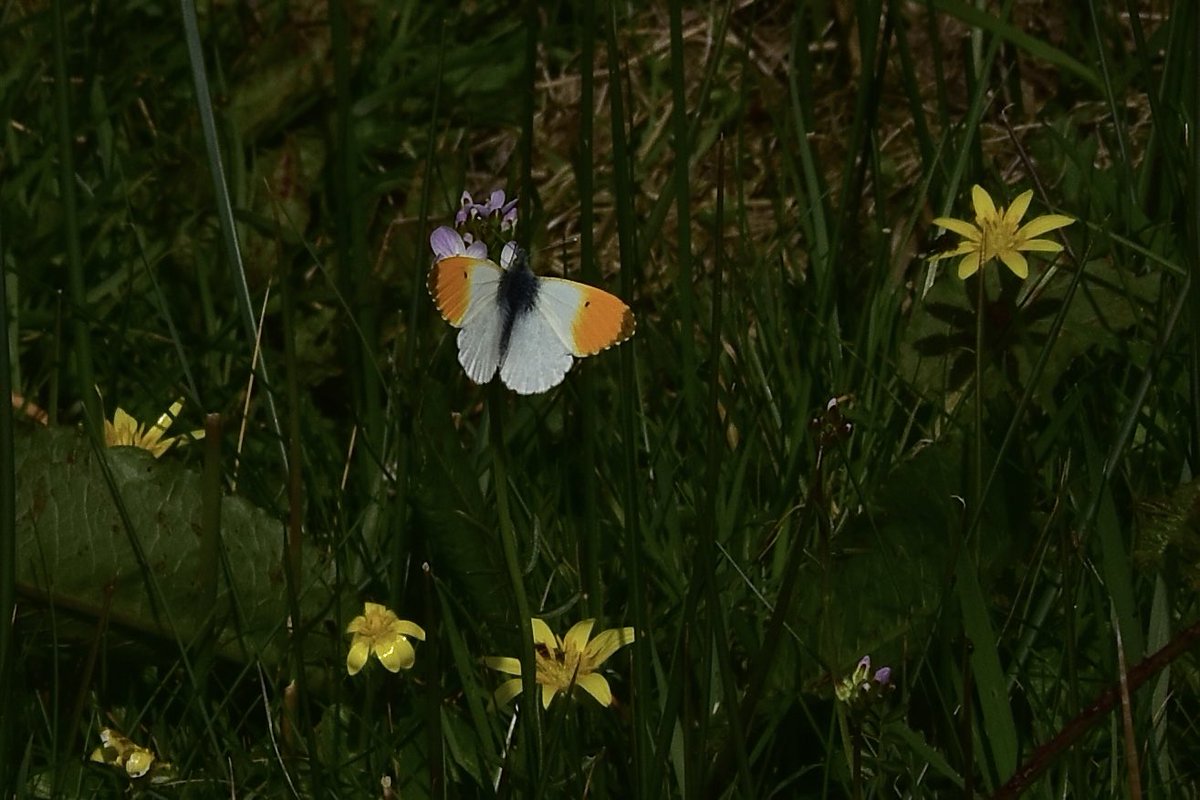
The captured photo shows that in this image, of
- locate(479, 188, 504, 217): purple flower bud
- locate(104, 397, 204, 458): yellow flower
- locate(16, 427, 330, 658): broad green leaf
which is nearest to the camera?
locate(479, 188, 504, 217): purple flower bud

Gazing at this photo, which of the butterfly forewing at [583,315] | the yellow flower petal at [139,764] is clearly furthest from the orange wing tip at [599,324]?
the yellow flower petal at [139,764]

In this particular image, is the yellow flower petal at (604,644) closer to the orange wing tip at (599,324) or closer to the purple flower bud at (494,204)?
the orange wing tip at (599,324)

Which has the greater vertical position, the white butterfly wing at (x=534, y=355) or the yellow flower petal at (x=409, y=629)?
the white butterfly wing at (x=534, y=355)

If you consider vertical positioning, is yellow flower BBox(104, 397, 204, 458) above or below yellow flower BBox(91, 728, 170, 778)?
above

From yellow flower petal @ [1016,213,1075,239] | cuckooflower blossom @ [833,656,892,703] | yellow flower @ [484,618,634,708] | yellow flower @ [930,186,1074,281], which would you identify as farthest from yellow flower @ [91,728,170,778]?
yellow flower petal @ [1016,213,1075,239]

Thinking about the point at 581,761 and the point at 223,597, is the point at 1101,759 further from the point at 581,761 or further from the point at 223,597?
the point at 223,597

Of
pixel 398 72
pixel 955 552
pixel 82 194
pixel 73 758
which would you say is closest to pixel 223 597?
pixel 73 758

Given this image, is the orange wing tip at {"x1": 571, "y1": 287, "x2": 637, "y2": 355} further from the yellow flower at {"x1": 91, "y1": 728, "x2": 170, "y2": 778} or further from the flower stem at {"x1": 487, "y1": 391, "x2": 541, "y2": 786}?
the yellow flower at {"x1": 91, "y1": 728, "x2": 170, "y2": 778}
